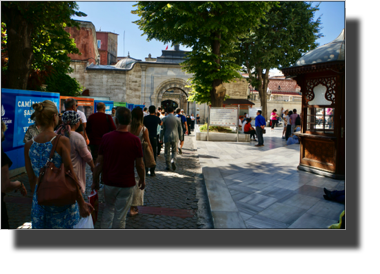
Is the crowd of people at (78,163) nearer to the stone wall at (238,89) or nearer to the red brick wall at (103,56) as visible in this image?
the stone wall at (238,89)

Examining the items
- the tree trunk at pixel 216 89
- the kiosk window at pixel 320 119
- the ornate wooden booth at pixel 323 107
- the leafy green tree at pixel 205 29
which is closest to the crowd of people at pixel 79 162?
the ornate wooden booth at pixel 323 107

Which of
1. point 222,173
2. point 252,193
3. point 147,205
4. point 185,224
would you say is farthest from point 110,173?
point 222,173

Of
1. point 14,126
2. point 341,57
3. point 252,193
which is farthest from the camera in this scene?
point 14,126

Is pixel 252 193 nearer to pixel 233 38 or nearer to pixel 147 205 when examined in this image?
pixel 147 205

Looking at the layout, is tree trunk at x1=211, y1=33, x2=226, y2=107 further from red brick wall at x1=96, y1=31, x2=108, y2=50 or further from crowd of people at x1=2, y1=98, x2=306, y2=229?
red brick wall at x1=96, y1=31, x2=108, y2=50

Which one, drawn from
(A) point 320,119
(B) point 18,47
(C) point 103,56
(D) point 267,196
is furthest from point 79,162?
(C) point 103,56

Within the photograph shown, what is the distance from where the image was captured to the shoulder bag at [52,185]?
9.00ft

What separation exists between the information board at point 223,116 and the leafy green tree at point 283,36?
15283 mm

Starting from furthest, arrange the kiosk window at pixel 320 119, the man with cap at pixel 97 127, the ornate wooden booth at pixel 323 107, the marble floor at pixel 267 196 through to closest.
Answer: the kiosk window at pixel 320 119, the ornate wooden booth at pixel 323 107, the man with cap at pixel 97 127, the marble floor at pixel 267 196

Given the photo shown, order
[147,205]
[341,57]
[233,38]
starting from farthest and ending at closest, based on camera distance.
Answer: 1. [233,38]
2. [341,57]
3. [147,205]

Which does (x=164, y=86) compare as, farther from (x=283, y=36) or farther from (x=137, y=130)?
(x=137, y=130)

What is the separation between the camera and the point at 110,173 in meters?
3.49

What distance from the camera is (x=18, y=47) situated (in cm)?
795
